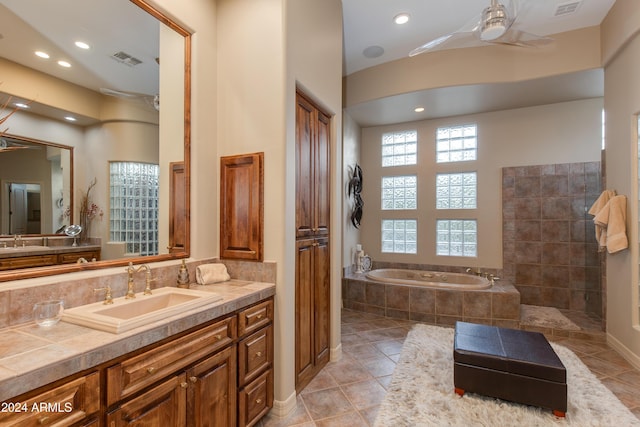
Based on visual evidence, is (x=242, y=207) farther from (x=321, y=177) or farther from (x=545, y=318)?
(x=545, y=318)

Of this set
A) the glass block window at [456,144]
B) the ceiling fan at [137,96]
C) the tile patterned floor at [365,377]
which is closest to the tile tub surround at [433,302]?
the tile patterned floor at [365,377]

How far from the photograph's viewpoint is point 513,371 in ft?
6.85

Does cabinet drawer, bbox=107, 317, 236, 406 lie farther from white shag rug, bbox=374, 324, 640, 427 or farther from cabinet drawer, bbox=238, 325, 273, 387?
white shag rug, bbox=374, 324, 640, 427

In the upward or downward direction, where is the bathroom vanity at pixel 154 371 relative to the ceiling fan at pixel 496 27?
downward

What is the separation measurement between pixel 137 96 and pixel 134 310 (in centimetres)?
132

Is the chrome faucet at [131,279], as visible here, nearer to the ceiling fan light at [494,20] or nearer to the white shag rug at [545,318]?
the ceiling fan light at [494,20]

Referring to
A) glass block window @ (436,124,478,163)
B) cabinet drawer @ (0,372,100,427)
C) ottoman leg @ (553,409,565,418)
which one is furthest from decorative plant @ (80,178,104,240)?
glass block window @ (436,124,478,163)

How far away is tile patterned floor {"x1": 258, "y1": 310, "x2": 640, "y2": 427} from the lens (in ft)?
6.89

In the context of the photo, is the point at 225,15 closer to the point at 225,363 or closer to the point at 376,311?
the point at 225,363

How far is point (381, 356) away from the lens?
9.82ft

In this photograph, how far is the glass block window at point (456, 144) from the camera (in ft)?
15.5

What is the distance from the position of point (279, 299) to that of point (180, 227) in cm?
86

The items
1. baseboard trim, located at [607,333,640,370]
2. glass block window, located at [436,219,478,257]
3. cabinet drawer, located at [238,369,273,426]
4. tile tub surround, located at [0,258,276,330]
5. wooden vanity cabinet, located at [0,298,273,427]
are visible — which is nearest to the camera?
wooden vanity cabinet, located at [0,298,273,427]

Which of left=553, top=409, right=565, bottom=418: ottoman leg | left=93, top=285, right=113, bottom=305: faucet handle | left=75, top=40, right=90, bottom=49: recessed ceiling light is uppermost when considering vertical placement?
left=75, top=40, right=90, bottom=49: recessed ceiling light
